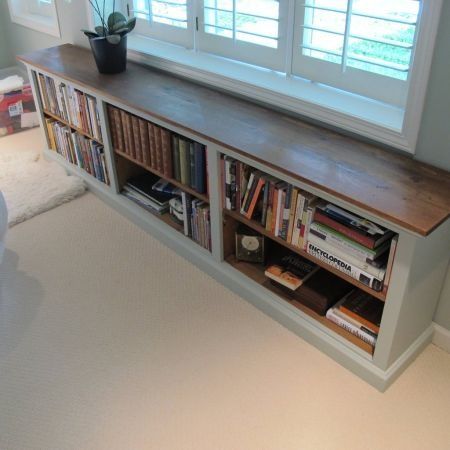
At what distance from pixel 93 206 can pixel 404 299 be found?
170 centimetres

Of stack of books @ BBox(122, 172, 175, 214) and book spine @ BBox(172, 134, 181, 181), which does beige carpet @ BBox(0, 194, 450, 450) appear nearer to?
stack of books @ BBox(122, 172, 175, 214)

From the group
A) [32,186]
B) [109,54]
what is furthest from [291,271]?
[32,186]

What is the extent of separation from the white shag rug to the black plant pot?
25.4 inches

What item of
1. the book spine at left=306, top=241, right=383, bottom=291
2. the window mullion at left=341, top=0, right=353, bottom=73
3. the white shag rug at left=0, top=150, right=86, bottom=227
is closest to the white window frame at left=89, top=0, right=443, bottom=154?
the window mullion at left=341, top=0, right=353, bottom=73

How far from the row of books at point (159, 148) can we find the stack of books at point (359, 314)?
27.6 inches

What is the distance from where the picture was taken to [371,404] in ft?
5.41

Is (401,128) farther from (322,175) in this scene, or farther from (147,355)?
(147,355)

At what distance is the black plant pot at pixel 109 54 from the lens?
240 cm

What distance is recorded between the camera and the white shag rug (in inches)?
104

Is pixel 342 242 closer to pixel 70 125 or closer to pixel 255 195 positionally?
pixel 255 195

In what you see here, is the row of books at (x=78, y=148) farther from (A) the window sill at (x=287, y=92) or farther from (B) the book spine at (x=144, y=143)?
(A) the window sill at (x=287, y=92)

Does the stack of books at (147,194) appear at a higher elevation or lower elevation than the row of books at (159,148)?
lower

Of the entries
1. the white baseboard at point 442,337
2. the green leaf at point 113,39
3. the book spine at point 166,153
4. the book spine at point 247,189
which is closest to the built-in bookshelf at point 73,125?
the green leaf at point 113,39

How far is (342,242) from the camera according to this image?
63.1 inches
